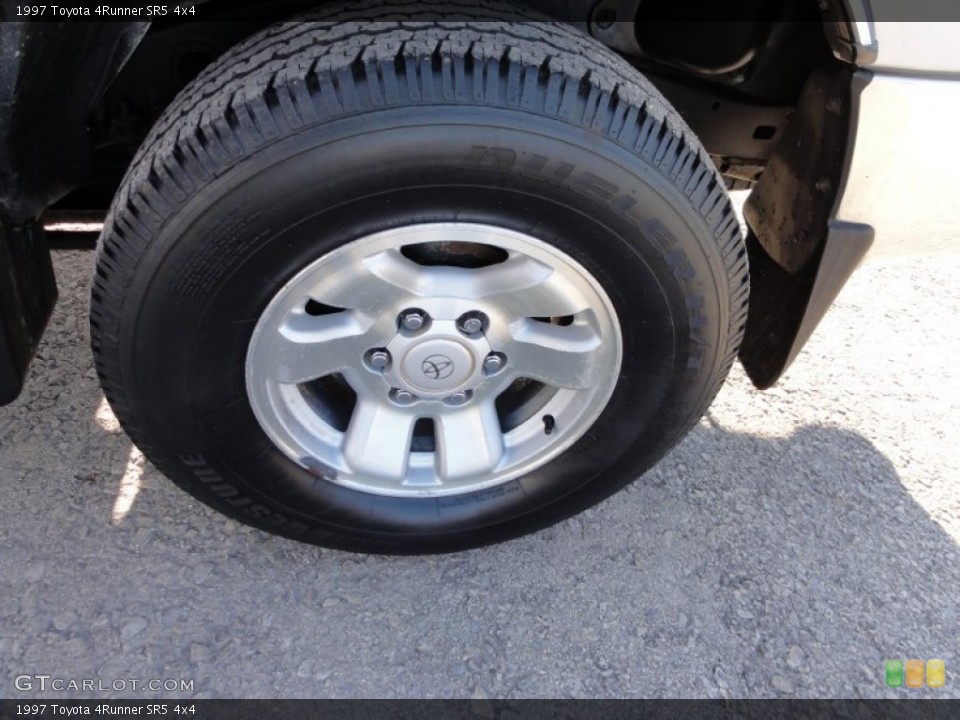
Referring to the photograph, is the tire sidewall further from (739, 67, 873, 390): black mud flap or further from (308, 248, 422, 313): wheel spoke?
(739, 67, 873, 390): black mud flap

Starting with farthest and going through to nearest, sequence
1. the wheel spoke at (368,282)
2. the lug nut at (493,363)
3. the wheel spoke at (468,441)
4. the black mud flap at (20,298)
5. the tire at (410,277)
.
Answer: the wheel spoke at (468,441) → the lug nut at (493,363) → the black mud flap at (20,298) → the wheel spoke at (368,282) → the tire at (410,277)

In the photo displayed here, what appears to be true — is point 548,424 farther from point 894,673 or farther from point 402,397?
point 894,673

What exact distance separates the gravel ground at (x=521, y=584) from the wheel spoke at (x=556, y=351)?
0.59m

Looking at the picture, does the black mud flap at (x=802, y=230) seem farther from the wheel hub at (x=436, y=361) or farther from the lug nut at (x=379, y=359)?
Answer: the lug nut at (x=379, y=359)

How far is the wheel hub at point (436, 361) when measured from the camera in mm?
1827

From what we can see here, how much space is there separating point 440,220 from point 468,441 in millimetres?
615

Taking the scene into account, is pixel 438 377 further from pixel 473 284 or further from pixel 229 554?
pixel 229 554

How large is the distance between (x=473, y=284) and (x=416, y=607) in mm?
854

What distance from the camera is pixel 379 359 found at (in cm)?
186

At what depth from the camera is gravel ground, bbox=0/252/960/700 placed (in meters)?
2.00

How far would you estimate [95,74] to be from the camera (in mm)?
1650

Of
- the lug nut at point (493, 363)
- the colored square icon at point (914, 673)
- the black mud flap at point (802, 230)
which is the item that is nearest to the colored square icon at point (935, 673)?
the colored square icon at point (914, 673)

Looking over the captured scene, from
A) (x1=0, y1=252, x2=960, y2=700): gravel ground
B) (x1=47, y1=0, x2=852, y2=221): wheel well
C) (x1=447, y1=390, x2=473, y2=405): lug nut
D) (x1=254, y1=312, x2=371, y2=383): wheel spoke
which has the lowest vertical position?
(x1=0, y1=252, x2=960, y2=700): gravel ground

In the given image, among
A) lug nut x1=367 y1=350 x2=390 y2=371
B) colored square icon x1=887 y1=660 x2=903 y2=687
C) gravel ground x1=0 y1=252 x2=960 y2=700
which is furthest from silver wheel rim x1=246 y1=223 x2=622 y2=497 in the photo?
colored square icon x1=887 y1=660 x2=903 y2=687
